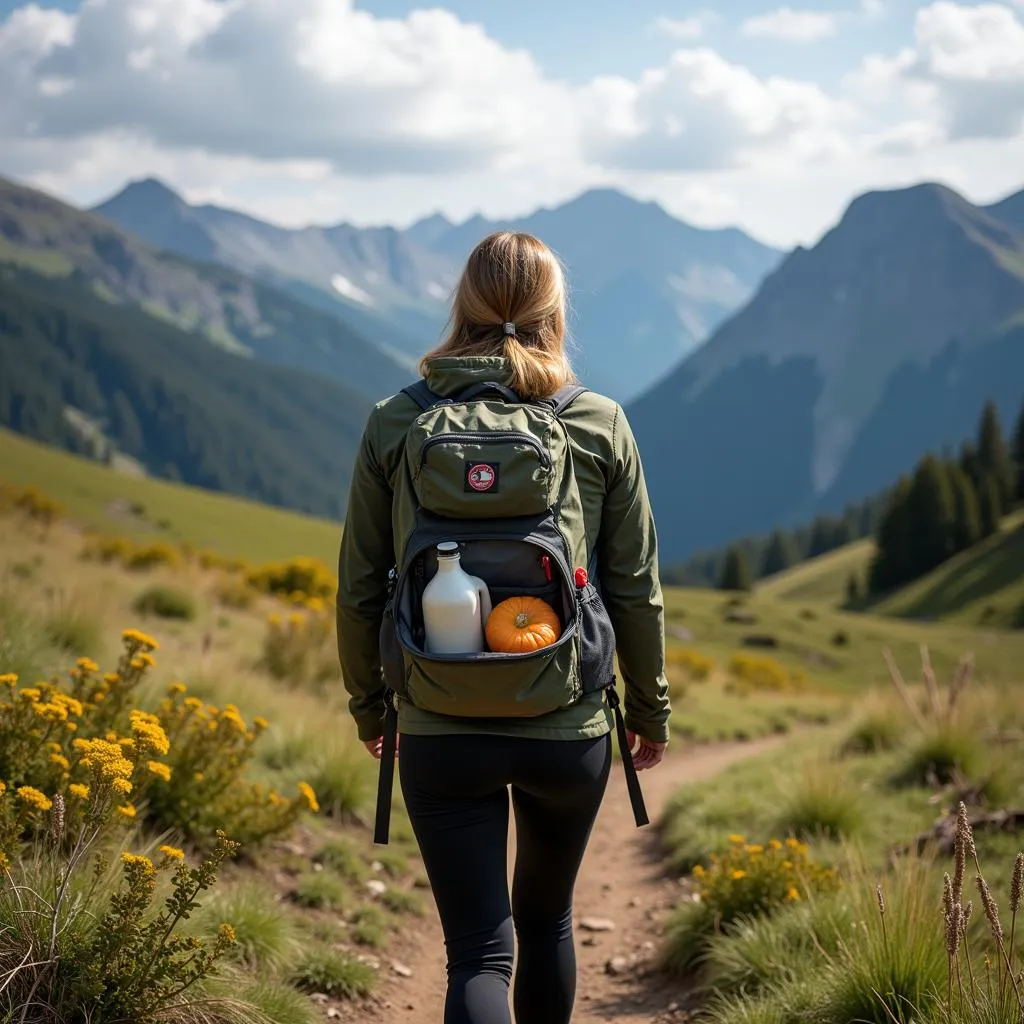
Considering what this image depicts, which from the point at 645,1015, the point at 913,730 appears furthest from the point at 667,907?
the point at 913,730

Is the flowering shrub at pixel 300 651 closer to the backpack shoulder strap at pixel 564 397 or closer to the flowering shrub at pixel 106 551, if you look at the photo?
the flowering shrub at pixel 106 551

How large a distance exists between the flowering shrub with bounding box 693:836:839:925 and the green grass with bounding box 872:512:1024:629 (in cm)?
6517

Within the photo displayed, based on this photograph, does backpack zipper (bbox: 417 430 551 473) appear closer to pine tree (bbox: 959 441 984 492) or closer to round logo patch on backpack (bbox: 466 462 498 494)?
round logo patch on backpack (bbox: 466 462 498 494)

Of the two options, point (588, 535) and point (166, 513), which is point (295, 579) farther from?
point (166, 513)

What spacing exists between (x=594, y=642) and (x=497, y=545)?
416mm

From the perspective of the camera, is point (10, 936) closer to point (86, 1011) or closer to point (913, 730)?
point (86, 1011)

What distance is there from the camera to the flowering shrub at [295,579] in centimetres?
2106

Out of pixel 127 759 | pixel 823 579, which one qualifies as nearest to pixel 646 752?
pixel 127 759

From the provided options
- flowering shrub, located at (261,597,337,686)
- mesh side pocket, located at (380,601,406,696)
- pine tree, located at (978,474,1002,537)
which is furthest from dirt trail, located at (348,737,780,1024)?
pine tree, located at (978,474,1002,537)

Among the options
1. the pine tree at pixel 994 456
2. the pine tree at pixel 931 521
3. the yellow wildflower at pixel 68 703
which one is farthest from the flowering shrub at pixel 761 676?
the pine tree at pixel 994 456

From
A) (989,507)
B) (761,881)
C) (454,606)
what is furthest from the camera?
(989,507)

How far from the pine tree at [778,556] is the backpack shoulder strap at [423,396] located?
112458mm

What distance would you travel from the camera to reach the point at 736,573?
3236 inches

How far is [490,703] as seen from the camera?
281cm
